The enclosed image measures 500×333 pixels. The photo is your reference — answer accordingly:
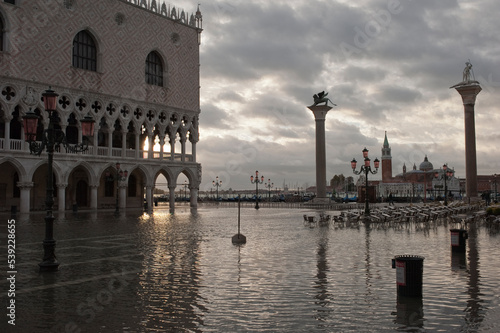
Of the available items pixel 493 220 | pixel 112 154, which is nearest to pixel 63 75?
pixel 112 154

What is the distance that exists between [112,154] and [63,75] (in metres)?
7.92

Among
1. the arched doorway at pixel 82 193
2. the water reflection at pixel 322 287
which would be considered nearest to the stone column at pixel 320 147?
the arched doorway at pixel 82 193

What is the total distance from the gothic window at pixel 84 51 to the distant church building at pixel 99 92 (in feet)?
0.27

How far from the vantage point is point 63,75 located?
36469 millimetres

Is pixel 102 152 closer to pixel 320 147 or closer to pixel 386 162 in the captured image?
pixel 320 147

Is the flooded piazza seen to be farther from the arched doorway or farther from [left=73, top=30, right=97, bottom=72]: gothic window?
the arched doorway

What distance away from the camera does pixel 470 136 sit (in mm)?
41969

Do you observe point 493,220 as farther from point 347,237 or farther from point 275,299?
point 275,299

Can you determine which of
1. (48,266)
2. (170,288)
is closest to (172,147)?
(48,266)

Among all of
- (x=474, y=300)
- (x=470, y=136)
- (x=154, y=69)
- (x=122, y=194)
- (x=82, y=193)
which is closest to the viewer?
(x=474, y=300)

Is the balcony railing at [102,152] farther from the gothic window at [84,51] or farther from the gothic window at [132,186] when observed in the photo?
the gothic window at [84,51]

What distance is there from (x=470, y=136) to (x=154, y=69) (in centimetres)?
2960

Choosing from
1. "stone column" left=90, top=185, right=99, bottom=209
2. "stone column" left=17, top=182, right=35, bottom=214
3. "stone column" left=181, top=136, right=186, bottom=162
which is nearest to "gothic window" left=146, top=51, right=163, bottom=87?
"stone column" left=181, top=136, right=186, bottom=162

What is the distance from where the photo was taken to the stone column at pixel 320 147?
43562 millimetres
